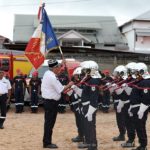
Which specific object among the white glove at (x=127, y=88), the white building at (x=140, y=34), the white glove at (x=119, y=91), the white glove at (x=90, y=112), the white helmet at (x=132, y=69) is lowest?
the white glove at (x=90, y=112)

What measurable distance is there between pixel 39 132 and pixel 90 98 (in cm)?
387

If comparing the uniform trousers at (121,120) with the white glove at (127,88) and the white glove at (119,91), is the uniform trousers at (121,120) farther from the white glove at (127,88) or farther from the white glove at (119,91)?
the white glove at (127,88)

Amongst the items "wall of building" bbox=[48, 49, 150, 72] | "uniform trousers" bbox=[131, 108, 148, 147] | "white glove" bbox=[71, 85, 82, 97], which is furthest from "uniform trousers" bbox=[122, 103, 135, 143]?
"wall of building" bbox=[48, 49, 150, 72]

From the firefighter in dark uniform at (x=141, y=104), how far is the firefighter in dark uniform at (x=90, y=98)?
31.4 inches

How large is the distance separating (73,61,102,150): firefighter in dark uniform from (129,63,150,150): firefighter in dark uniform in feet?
2.61

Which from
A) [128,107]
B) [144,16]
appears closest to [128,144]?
[128,107]

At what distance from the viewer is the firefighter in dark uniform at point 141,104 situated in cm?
902

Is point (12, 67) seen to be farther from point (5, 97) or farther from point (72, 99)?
point (72, 99)

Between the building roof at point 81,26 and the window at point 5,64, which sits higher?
the building roof at point 81,26

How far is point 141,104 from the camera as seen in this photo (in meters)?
9.04

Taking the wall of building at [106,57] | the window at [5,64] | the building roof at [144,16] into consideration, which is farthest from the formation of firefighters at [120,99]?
the building roof at [144,16]

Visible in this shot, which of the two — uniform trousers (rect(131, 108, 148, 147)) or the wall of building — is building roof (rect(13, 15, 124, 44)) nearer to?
the wall of building

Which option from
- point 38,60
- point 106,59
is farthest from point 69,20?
point 38,60

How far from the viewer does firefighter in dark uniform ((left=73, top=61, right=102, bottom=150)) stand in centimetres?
919
